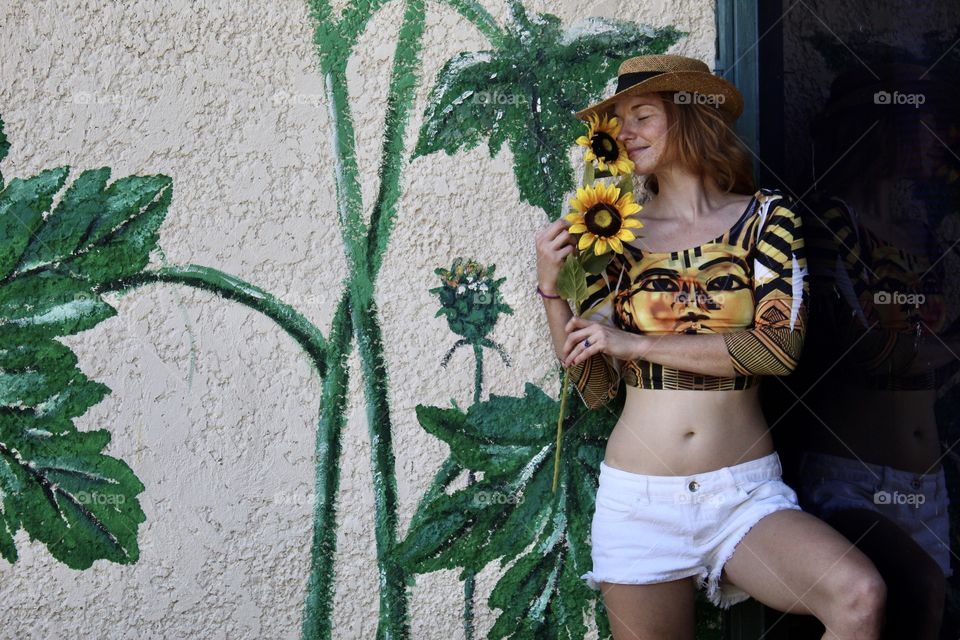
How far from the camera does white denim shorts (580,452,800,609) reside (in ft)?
7.20

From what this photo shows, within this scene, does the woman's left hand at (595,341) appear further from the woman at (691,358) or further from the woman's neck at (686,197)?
the woman's neck at (686,197)

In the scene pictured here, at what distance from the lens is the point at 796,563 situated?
2059mm

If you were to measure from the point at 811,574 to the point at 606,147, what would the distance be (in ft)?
3.79

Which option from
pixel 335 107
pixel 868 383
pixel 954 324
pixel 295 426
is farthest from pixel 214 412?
pixel 954 324

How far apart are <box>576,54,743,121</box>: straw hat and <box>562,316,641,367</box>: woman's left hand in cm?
58

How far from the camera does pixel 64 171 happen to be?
2.53m

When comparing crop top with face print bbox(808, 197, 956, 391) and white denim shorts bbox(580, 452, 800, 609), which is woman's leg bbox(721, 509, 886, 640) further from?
crop top with face print bbox(808, 197, 956, 391)

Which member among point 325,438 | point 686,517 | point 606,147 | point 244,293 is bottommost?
point 686,517

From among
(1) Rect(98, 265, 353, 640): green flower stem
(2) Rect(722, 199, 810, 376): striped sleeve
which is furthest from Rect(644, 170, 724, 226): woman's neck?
(1) Rect(98, 265, 353, 640): green flower stem

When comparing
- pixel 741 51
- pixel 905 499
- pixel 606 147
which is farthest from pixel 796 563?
pixel 741 51

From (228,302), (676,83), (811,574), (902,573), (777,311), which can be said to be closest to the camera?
(811,574)

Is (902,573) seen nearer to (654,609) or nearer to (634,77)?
(654,609)

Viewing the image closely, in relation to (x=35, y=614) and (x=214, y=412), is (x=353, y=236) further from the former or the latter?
(x=35, y=614)

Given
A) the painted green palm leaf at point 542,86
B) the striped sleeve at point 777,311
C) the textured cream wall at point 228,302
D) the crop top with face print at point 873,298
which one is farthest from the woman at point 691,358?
the textured cream wall at point 228,302
